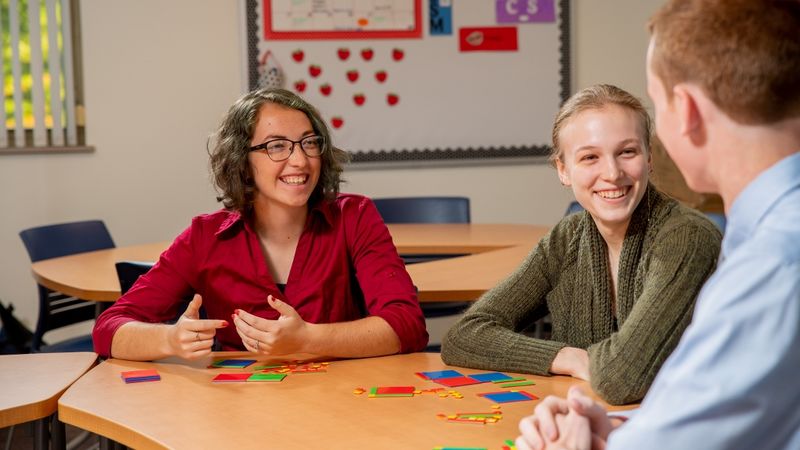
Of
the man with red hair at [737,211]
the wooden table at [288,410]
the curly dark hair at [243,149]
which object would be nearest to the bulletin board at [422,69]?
the curly dark hair at [243,149]

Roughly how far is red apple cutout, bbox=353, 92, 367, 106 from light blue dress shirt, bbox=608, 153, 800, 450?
15.6 feet

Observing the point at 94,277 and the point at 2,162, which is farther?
the point at 2,162

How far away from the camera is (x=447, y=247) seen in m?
3.88

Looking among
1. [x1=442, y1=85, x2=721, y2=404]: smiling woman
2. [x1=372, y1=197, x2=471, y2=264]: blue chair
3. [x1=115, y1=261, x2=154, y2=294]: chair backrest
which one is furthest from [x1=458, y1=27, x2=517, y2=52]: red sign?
[x1=442, y1=85, x2=721, y2=404]: smiling woman

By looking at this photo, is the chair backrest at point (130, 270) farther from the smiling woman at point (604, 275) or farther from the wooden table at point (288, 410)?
the smiling woman at point (604, 275)

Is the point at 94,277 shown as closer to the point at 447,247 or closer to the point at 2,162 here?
the point at 447,247

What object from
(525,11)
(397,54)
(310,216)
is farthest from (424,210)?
(310,216)

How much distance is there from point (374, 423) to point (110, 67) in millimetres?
4290

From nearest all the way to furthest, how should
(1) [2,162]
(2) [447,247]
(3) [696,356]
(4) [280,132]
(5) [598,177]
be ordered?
1. (3) [696,356]
2. (5) [598,177]
3. (4) [280,132]
4. (2) [447,247]
5. (1) [2,162]

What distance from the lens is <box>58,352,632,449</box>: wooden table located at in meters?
1.52

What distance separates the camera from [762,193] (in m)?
0.93

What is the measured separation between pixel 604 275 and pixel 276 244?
834 millimetres

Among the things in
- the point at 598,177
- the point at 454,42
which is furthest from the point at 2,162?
the point at 598,177

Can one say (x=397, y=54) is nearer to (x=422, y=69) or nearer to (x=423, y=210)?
(x=422, y=69)
